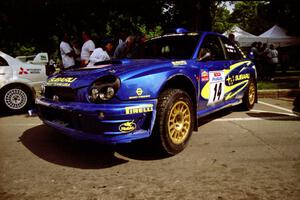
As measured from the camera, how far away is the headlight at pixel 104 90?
2895 mm

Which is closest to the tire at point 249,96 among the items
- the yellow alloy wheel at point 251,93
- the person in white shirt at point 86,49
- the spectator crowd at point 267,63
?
the yellow alloy wheel at point 251,93

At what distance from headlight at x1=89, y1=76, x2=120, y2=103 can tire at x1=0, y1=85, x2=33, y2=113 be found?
386 centimetres

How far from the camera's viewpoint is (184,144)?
11.6 feet

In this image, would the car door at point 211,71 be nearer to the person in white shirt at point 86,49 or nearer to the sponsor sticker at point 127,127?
the sponsor sticker at point 127,127

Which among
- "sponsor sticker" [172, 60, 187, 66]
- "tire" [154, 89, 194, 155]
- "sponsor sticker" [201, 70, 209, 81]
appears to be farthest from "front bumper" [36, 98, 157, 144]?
"sponsor sticker" [201, 70, 209, 81]

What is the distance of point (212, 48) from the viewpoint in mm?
4637

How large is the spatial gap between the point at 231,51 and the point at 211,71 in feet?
4.18

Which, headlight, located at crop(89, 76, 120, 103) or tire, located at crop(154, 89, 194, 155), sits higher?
headlight, located at crop(89, 76, 120, 103)

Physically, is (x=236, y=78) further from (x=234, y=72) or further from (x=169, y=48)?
(x=169, y=48)

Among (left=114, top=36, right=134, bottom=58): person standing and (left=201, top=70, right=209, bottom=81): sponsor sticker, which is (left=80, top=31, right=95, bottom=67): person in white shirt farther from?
(left=201, top=70, right=209, bottom=81): sponsor sticker

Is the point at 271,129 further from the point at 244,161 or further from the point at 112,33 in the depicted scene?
the point at 112,33

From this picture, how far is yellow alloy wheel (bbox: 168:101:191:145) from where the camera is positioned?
11.1 ft

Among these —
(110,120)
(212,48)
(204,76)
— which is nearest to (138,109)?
(110,120)

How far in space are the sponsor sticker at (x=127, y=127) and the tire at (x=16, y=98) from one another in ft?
13.6
